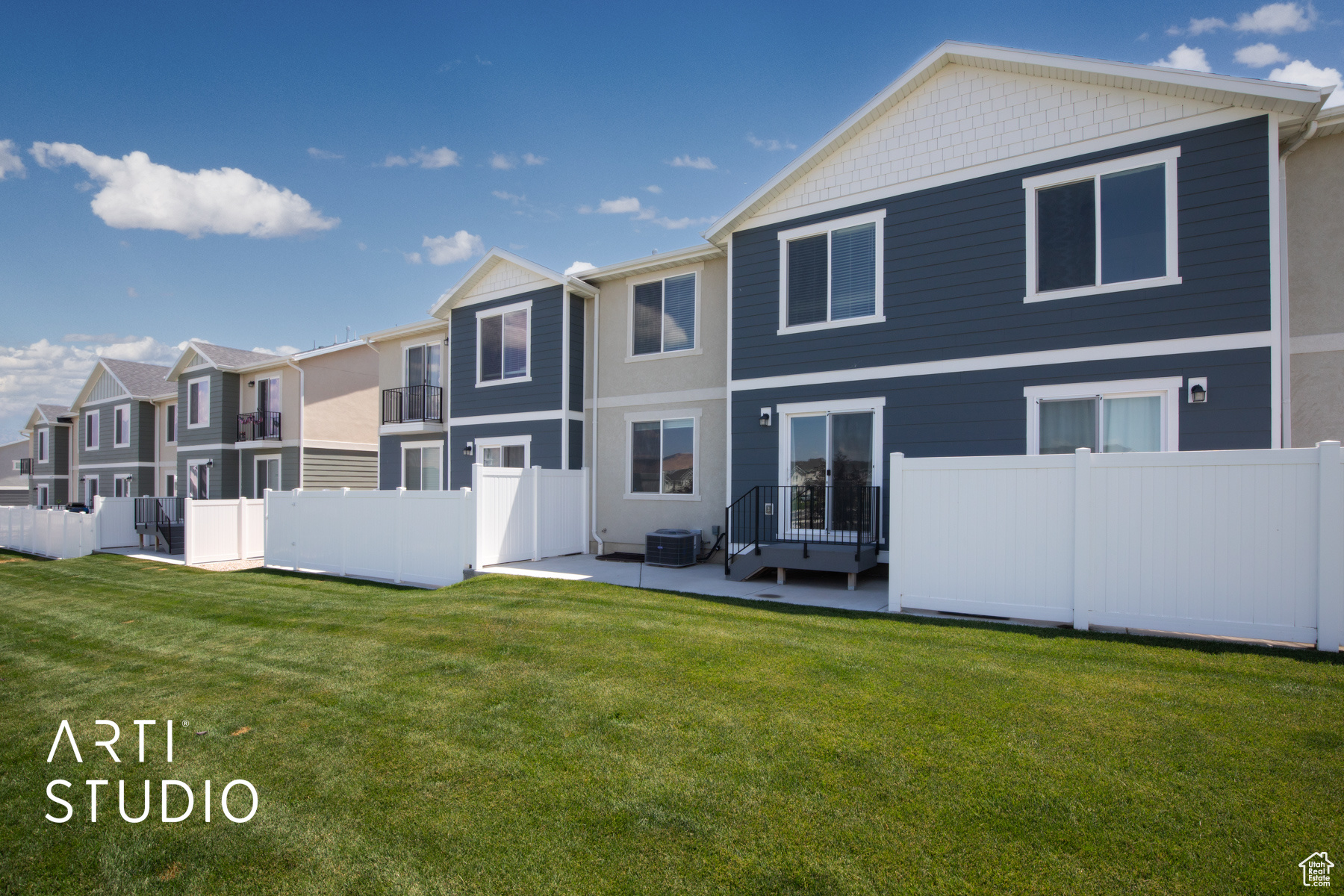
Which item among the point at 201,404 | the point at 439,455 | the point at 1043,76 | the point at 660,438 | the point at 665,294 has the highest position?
the point at 1043,76

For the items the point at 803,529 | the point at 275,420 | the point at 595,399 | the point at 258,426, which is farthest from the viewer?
the point at 258,426

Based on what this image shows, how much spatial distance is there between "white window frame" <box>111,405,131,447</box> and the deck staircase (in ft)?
96.9

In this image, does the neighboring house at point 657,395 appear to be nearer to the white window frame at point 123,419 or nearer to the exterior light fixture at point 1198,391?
the exterior light fixture at point 1198,391

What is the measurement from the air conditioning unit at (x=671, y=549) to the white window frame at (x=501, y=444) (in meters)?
3.63

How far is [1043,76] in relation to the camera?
8781 mm

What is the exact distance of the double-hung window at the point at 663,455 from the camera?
12508mm

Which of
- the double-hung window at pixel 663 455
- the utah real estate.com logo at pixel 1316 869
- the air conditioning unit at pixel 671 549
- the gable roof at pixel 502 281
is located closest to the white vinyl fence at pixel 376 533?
the air conditioning unit at pixel 671 549

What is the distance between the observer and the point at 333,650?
20.2 ft

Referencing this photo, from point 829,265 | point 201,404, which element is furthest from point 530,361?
point 201,404

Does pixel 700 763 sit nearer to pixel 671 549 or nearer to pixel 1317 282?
pixel 671 549

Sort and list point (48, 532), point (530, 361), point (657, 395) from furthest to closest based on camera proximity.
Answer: point (48, 532) < point (530, 361) < point (657, 395)

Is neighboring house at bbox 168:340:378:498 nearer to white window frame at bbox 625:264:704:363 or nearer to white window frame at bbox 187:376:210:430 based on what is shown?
white window frame at bbox 187:376:210:430

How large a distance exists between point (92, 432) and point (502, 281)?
27493mm

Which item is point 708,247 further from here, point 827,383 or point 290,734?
point 290,734
